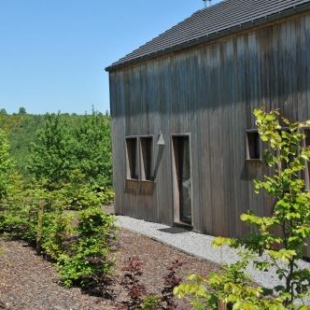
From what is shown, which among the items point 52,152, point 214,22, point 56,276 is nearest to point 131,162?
point 214,22

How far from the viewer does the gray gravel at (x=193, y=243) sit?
9.09 meters

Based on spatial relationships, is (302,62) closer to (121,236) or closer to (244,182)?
(244,182)

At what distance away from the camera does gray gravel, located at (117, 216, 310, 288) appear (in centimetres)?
909

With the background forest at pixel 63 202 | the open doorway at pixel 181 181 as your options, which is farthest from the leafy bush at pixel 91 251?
the open doorway at pixel 181 181

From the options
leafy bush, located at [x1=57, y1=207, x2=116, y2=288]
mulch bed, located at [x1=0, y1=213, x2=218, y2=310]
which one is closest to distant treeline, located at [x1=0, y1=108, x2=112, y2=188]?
mulch bed, located at [x1=0, y1=213, x2=218, y2=310]

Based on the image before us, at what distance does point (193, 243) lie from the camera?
39.7 feet

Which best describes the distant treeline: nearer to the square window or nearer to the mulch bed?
the mulch bed

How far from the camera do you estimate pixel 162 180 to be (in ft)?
49.2

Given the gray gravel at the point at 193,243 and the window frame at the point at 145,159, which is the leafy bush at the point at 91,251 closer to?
the gray gravel at the point at 193,243

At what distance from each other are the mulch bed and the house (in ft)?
6.28

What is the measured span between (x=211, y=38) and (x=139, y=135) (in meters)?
4.50

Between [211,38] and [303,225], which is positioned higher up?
[211,38]

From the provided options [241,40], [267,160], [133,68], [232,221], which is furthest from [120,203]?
[267,160]

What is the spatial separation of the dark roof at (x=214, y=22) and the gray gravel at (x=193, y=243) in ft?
14.7
